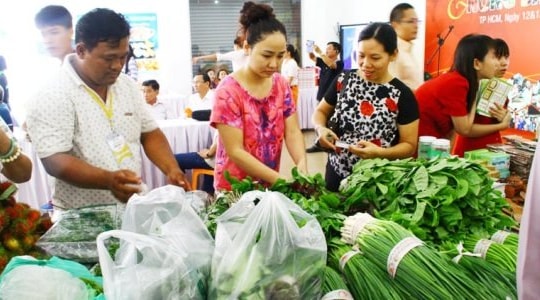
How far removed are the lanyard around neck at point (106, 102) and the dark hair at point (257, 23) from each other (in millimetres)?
580

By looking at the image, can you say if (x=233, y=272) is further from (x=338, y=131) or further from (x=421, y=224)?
(x=338, y=131)

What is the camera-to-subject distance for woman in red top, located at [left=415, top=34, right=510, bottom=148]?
2340 millimetres

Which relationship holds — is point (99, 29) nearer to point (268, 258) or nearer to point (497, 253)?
point (268, 258)

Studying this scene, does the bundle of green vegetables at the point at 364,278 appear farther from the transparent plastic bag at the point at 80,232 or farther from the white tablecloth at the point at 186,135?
the white tablecloth at the point at 186,135

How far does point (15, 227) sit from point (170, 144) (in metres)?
3.05

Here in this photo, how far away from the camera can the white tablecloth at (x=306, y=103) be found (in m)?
7.82

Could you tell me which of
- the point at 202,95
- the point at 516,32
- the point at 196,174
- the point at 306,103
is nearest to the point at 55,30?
the point at 196,174

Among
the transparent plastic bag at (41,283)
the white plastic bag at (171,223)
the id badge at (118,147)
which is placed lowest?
the transparent plastic bag at (41,283)

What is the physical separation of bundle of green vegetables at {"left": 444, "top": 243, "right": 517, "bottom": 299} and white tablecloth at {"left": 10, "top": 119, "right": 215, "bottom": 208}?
3.20 metres

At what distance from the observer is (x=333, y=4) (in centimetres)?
901

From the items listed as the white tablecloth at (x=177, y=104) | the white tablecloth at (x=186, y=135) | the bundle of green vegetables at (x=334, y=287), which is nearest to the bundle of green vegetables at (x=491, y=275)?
the bundle of green vegetables at (x=334, y=287)

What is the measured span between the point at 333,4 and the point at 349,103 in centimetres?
741

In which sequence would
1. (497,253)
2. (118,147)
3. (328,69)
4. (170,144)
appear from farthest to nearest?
(328,69), (170,144), (118,147), (497,253)

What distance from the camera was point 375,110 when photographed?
2043 mm
